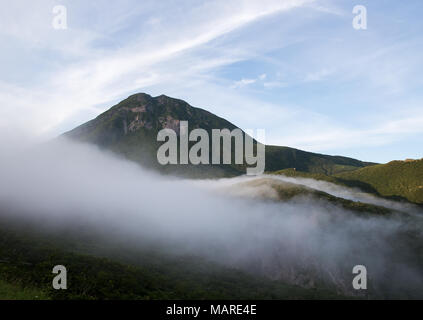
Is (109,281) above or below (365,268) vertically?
above

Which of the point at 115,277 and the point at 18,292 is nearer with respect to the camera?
the point at 18,292

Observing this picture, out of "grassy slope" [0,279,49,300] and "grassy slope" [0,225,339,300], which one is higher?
"grassy slope" [0,279,49,300]

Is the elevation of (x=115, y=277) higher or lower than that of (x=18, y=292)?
lower

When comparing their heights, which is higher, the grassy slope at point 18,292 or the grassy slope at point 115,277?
the grassy slope at point 18,292

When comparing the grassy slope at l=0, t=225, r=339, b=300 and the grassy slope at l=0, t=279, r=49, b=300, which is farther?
the grassy slope at l=0, t=225, r=339, b=300

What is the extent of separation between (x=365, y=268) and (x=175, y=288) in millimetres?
133223

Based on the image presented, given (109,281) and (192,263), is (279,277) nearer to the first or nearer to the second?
(192,263)

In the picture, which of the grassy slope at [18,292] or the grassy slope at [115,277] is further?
the grassy slope at [115,277]
